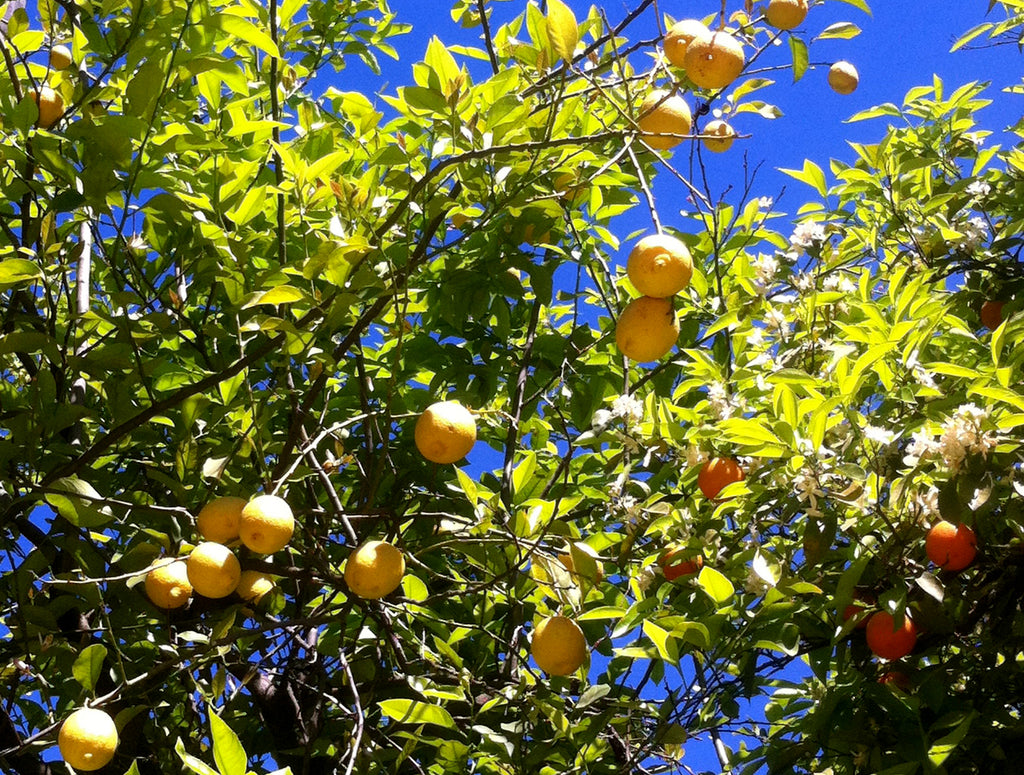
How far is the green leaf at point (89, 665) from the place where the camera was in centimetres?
188

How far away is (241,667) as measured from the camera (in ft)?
9.18

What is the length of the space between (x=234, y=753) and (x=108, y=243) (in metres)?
1.75

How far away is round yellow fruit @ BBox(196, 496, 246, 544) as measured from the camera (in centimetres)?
191

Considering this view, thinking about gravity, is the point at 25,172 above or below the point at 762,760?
above

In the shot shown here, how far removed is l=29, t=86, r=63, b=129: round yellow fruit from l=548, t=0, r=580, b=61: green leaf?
1.23 metres

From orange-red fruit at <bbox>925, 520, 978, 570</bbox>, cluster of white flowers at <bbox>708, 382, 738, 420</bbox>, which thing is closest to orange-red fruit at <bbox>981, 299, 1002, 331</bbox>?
cluster of white flowers at <bbox>708, 382, 738, 420</bbox>

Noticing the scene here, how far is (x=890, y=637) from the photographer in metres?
1.90

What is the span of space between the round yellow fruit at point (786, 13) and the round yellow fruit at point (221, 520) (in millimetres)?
1357

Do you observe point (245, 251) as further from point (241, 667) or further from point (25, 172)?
point (241, 667)

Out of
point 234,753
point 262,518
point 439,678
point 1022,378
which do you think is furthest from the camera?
point 439,678

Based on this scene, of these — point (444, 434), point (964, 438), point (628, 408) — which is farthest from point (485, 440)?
point (964, 438)

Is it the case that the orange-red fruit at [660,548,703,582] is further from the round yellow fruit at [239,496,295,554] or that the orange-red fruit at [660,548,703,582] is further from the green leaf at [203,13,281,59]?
the green leaf at [203,13,281,59]

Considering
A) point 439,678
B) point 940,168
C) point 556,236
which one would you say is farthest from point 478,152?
point 940,168

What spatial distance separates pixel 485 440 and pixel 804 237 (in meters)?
1.05
